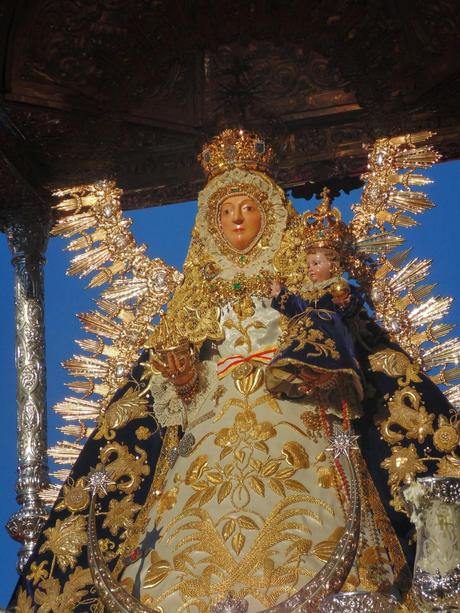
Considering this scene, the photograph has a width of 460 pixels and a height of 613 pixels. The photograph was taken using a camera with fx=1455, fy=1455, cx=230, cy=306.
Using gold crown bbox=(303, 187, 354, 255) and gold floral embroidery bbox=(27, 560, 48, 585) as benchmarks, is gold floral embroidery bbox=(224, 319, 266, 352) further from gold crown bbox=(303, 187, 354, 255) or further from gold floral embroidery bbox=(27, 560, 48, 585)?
gold floral embroidery bbox=(27, 560, 48, 585)

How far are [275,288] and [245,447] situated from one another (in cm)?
73

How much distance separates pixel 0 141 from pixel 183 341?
4.13 ft

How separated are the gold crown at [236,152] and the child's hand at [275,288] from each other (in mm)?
517

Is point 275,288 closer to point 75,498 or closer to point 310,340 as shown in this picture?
point 310,340

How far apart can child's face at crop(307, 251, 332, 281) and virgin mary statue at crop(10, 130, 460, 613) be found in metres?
0.02

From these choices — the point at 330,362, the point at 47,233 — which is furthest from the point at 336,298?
the point at 47,233

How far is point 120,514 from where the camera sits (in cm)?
525

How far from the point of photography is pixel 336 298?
206 inches

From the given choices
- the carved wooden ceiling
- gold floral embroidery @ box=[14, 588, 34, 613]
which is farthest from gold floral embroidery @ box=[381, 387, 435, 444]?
gold floral embroidery @ box=[14, 588, 34, 613]

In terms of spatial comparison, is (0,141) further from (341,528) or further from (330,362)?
(341,528)

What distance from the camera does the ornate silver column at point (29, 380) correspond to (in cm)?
577

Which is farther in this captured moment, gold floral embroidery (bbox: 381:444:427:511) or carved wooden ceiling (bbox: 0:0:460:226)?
carved wooden ceiling (bbox: 0:0:460:226)

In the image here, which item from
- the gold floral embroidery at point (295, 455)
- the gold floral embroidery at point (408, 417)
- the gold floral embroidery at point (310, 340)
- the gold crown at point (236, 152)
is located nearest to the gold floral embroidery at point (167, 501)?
the gold floral embroidery at point (295, 455)

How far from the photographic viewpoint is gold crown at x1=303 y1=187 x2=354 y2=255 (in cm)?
538
